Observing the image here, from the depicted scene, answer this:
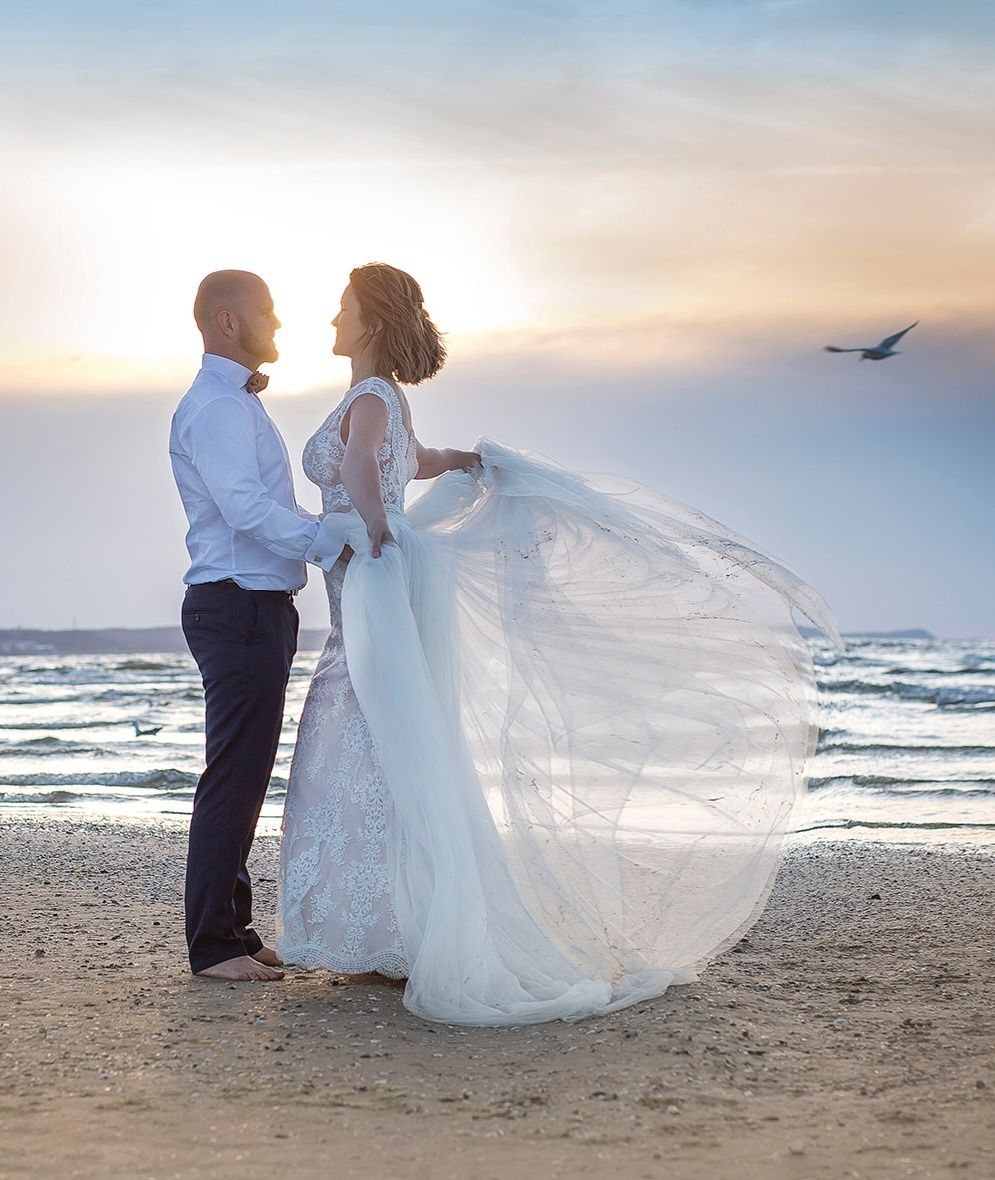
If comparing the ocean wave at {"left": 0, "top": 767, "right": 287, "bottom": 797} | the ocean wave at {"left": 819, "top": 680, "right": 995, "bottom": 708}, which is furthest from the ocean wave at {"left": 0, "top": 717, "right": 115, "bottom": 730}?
the ocean wave at {"left": 819, "top": 680, "right": 995, "bottom": 708}

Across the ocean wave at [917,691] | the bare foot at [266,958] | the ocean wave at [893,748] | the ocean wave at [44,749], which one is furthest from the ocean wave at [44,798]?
the ocean wave at [917,691]

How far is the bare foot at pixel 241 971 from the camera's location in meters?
4.73

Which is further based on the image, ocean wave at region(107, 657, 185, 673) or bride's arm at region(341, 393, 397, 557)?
ocean wave at region(107, 657, 185, 673)

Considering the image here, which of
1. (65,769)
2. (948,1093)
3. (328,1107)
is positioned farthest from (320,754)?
(65,769)

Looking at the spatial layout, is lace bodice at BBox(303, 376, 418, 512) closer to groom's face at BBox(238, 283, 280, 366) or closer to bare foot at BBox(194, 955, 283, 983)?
groom's face at BBox(238, 283, 280, 366)

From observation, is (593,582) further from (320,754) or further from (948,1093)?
(948,1093)

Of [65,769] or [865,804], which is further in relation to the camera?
[65,769]

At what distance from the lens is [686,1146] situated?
310 cm

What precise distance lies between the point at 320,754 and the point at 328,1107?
5.11ft

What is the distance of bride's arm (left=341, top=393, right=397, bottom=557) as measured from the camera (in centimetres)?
461

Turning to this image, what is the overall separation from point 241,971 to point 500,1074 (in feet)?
4.76

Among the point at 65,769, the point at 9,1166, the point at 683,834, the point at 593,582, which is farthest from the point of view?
the point at 65,769

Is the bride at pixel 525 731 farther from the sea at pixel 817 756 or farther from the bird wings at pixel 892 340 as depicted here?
the bird wings at pixel 892 340

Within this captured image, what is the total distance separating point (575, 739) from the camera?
461 centimetres
